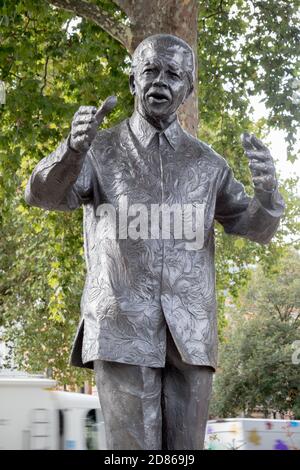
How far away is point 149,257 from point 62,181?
1.49ft

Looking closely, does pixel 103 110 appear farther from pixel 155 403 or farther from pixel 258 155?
pixel 155 403

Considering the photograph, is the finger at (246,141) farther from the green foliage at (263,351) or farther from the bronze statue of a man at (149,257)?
the green foliage at (263,351)

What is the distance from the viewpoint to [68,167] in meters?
4.14

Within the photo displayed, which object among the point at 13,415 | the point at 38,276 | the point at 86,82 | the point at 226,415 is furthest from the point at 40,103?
the point at 226,415

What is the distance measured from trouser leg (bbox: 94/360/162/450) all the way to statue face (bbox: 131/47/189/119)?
1.08 meters

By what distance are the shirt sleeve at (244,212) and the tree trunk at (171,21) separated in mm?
8590

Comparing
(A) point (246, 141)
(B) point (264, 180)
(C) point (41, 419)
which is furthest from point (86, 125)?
(C) point (41, 419)

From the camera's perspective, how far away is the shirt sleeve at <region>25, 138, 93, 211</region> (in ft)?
13.5

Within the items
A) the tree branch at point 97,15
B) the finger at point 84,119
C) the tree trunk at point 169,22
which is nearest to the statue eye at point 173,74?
the finger at point 84,119

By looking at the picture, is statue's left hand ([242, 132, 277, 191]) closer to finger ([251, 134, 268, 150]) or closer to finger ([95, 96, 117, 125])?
finger ([251, 134, 268, 150])

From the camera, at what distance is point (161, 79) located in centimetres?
438

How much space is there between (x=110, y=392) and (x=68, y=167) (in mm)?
883
